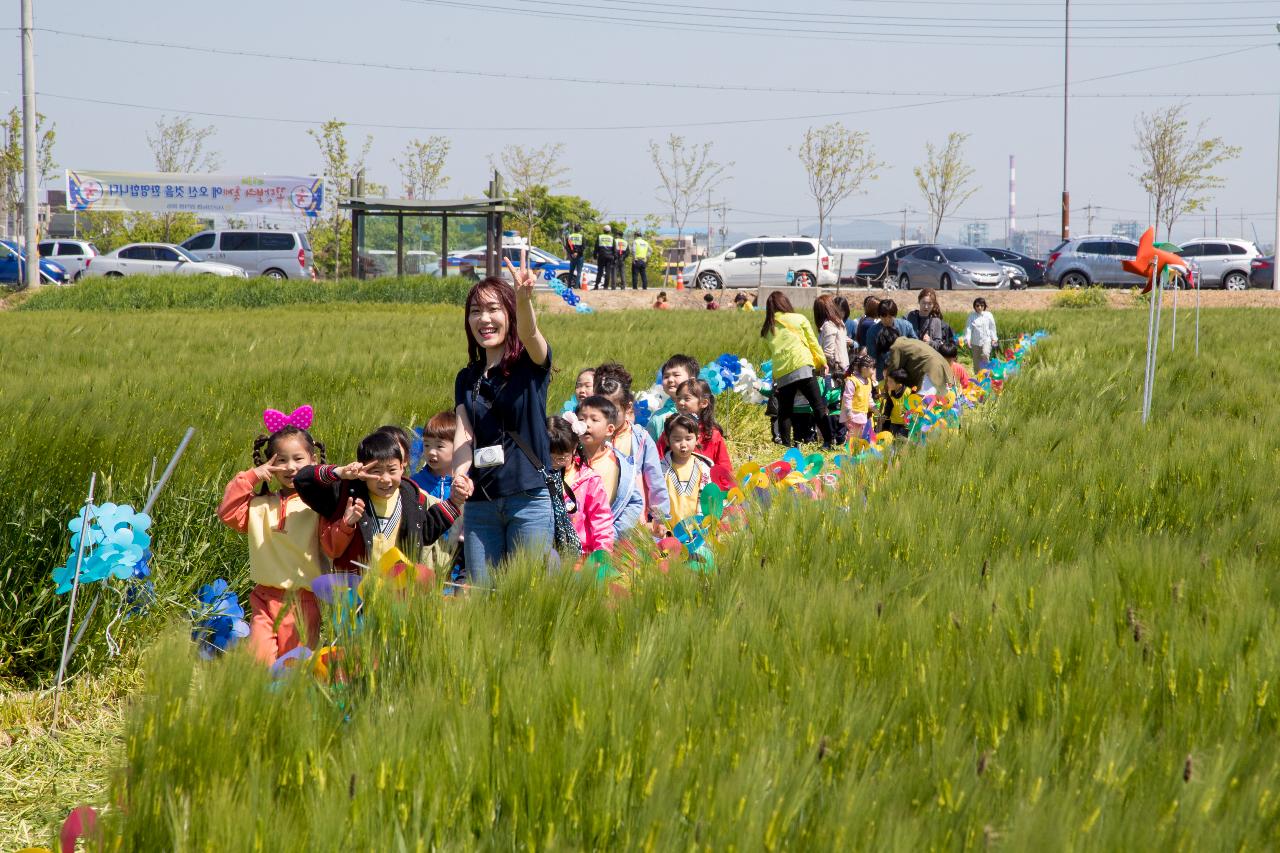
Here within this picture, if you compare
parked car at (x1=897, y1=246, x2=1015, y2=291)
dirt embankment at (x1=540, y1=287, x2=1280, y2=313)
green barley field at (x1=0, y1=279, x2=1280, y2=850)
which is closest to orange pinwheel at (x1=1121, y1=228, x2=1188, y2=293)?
green barley field at (x1=0, y1=279, x2=1280, y2=850)

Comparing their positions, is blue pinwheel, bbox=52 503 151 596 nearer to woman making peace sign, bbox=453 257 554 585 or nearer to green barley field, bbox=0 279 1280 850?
green barley field, bbox=0 279 1280 850

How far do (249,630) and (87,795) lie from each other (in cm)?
89

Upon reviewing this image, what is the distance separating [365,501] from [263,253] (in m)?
29.5

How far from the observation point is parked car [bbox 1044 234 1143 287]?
103 ft

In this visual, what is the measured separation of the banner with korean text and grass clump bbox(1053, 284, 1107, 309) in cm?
1975

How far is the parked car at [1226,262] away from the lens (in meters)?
32.2

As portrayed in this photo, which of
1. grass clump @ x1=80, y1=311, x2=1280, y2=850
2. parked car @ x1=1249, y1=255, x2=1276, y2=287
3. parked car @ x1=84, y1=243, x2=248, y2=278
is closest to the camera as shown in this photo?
grass clump @ x1=80, y1=311, x2=1280, y2=850

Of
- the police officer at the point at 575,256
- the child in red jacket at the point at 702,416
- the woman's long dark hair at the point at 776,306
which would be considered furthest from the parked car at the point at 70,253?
the child in red jacket at the point at 702,416

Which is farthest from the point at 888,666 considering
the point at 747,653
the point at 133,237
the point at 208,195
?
the point at 133,237

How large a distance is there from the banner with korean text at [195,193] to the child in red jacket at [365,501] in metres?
32.8

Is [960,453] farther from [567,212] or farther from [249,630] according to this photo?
[567,212]

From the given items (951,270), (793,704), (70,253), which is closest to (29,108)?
(70,253)

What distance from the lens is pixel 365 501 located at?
13.8 ft

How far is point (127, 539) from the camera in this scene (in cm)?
394
